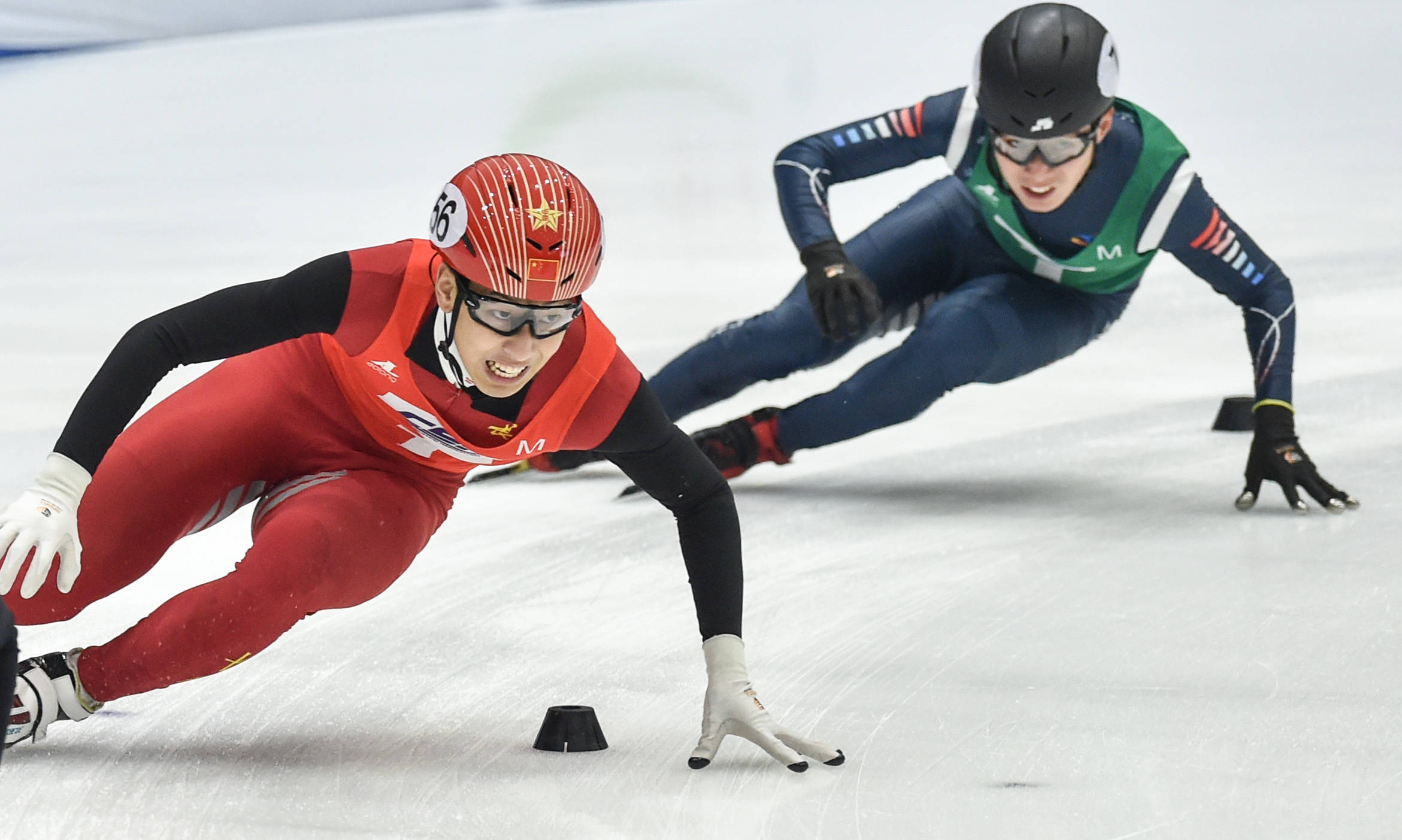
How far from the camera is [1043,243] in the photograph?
13.5 feet

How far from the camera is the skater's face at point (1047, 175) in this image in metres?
3.78

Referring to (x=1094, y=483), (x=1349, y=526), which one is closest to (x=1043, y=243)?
(x=1094, y=483)

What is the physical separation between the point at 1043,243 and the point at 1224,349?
1.90 meters

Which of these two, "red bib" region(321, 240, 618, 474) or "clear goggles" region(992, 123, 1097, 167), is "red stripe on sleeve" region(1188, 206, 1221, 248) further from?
"red bib" region(321, 240, 618, 474)

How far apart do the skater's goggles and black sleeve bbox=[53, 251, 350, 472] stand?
225 mm

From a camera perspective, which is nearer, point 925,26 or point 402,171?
point 402,171

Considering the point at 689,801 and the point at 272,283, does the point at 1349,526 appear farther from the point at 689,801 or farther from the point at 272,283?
the point at 272,283

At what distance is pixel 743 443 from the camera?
4238mm

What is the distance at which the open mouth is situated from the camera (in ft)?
7.42

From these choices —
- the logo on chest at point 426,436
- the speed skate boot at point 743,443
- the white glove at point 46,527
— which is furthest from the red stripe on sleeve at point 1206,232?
the white glove at point 46,527

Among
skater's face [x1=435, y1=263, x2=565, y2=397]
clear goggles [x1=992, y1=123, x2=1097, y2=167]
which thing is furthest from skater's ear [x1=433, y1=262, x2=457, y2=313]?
clear goggles [x1=992, y1=123, x2=1097, y2=167]

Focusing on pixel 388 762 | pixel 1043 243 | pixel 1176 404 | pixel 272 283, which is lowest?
pixel 1176 404

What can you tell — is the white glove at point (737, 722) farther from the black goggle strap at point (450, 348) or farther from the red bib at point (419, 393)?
the black goggle strap at point (450, 348)

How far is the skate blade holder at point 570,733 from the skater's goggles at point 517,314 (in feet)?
1.70
